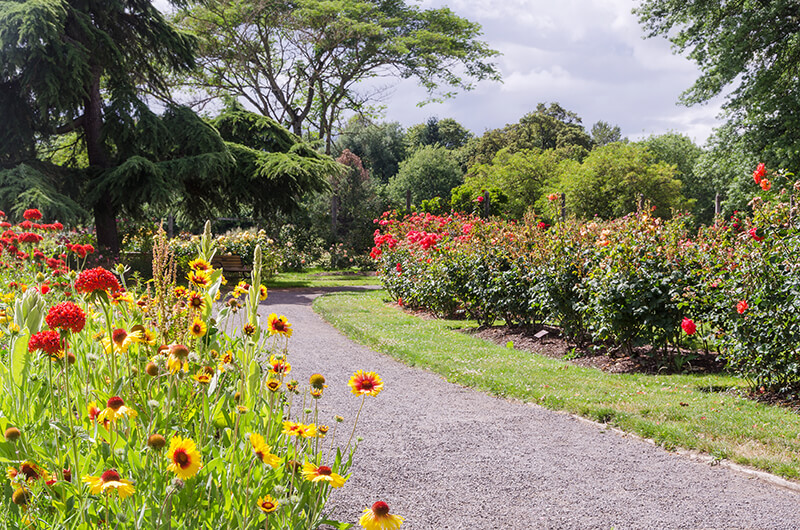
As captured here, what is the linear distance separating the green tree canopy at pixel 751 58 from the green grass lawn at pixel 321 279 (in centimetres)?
1108

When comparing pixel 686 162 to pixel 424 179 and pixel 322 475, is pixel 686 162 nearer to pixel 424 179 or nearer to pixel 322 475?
pixel 424 179

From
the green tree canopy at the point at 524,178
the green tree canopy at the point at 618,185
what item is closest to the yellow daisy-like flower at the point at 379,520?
the green tree canopy at the point at 618,185

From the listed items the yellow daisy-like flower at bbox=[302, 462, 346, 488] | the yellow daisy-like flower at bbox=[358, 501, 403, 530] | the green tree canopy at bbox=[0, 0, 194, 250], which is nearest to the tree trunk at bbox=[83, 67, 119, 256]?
the green tree canopy at bbox=[0, 0, 194, 250]

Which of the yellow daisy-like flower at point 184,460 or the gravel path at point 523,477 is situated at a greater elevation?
Answer: the yellow daisy-like flower at point 184,460

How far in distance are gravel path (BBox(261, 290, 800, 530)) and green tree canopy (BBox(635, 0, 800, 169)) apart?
1530cm

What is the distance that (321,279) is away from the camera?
18.5 metres

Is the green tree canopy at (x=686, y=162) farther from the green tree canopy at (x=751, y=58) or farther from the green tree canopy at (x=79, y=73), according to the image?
the green tree canopy at (x=79, y=73)

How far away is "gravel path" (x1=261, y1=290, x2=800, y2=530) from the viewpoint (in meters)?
2.72

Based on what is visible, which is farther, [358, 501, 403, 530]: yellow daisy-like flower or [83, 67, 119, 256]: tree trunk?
[83, 67, 119, 256]: tree trunk

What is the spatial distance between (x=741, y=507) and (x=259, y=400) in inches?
91.9

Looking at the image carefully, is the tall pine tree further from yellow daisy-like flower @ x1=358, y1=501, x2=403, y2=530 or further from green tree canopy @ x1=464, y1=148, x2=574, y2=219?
green tree canopy @ x1=464, y1=148, x2=574, y2=219

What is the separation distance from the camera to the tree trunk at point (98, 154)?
47.3ft

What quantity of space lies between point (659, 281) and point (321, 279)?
45.6ft

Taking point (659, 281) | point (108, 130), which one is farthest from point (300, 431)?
point (108, 130)
